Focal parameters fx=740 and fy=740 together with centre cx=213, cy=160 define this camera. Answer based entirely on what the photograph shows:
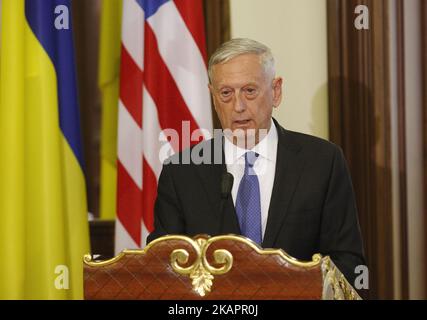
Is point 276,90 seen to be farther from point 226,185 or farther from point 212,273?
point 212,273

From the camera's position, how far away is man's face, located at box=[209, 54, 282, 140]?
2.29m

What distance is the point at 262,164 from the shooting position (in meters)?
2.34

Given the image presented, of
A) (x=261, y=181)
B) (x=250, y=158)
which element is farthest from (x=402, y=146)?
(x=250, y=158)

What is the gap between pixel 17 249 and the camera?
2846 millimetres

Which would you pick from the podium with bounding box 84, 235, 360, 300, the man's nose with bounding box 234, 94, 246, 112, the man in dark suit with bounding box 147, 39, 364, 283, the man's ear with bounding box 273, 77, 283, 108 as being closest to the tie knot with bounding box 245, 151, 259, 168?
the man in dark suit with bounding box 147, 39, 364, 283

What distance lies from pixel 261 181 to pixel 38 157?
102cm

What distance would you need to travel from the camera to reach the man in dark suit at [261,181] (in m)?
2.19

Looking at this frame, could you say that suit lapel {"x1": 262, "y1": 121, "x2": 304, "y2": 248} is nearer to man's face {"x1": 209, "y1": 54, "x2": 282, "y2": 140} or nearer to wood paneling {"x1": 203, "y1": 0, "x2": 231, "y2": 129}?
man's face {"x1": 209, "y1": 54, "x2": 282, "y2": 140}

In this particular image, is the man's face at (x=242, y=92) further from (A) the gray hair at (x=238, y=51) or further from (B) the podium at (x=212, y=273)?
(B) the podium at (x=212, y=273)

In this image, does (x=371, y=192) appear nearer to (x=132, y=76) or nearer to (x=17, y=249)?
(x=132, y=76)

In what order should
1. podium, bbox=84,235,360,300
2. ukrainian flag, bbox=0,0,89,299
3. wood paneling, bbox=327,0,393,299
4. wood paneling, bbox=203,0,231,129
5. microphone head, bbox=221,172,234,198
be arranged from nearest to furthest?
podium, bbox=84,235,360,300
microphone head, bbox=221,172,234,198
ukrainian flag, bbox=0,0,89,299
wood paneling, bbox=327,0,393,299
wood paneling, bbox=203,0,231,129

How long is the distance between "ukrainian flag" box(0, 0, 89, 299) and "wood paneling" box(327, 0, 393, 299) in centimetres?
111

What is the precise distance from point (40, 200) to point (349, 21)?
1.46 meters

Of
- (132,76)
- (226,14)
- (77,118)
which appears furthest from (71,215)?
(226,14)
